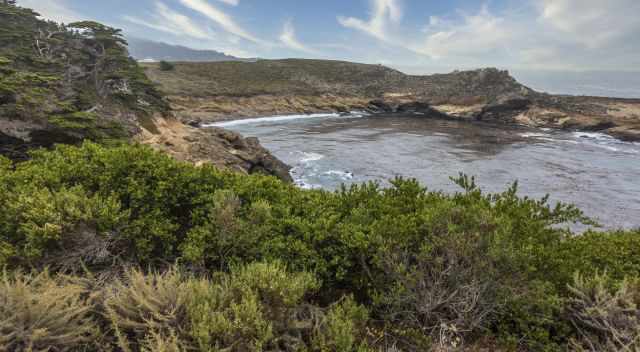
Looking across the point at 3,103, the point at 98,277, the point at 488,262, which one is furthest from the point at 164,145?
the point at 488,262

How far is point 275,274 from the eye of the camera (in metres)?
3.21

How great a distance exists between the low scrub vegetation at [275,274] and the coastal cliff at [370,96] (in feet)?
127

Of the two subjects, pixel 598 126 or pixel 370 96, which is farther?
pixel 370 96

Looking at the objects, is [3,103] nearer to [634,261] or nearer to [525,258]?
[525,258]

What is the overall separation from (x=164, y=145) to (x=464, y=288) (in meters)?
18.3

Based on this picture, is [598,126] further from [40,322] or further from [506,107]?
[40,322]

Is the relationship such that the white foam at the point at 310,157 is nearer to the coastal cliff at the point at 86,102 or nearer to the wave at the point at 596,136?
the coastal cliff at the point at 86,102

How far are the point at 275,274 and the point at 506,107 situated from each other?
63.4 meters

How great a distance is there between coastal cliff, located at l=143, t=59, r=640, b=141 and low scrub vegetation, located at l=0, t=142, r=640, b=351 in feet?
127

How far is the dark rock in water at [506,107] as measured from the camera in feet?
182

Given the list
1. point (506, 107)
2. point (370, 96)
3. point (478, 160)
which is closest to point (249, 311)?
point (478, 160)

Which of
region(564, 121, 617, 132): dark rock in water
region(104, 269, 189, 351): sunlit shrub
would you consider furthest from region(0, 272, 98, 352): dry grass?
region(564, 121, 617, 132): dark rock in water

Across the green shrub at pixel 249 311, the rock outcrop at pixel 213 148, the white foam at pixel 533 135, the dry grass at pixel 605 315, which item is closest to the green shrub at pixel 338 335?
the green shrub at pixel 249 311

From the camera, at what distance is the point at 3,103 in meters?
12.1
